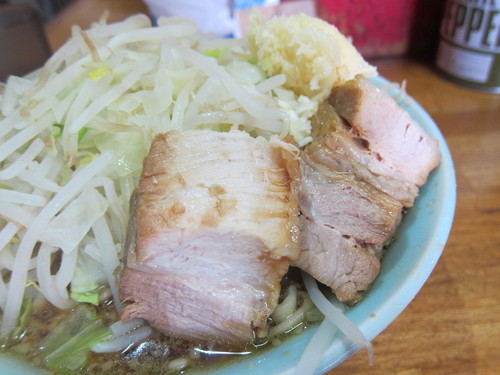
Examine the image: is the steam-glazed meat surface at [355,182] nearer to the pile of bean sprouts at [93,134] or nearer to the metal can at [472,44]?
the pile of bean sprouts at [93,134]

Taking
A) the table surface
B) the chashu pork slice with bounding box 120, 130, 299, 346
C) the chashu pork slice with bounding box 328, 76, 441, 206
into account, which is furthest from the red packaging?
the chashu pork slice with bounding box 120, 130, 299, 346

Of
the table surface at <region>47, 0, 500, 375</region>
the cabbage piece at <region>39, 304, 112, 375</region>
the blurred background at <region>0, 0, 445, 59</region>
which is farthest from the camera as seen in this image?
the blurred background at <region>0, 0, 445, 59</region>

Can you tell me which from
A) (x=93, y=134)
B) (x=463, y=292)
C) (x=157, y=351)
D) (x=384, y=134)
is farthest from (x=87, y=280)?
(x=463, y=292)

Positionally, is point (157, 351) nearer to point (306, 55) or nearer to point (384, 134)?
point (384, 134)

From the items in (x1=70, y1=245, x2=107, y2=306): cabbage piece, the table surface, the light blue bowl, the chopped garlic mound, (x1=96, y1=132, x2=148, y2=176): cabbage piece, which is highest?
the chopped garlic mound

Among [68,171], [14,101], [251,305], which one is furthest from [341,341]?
[14,101]

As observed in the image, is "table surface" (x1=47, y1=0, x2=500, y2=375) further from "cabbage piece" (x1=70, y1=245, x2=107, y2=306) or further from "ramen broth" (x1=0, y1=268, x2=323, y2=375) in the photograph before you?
"cabbage piece" (x1=70, y1=245, x2=107, y2=306)
